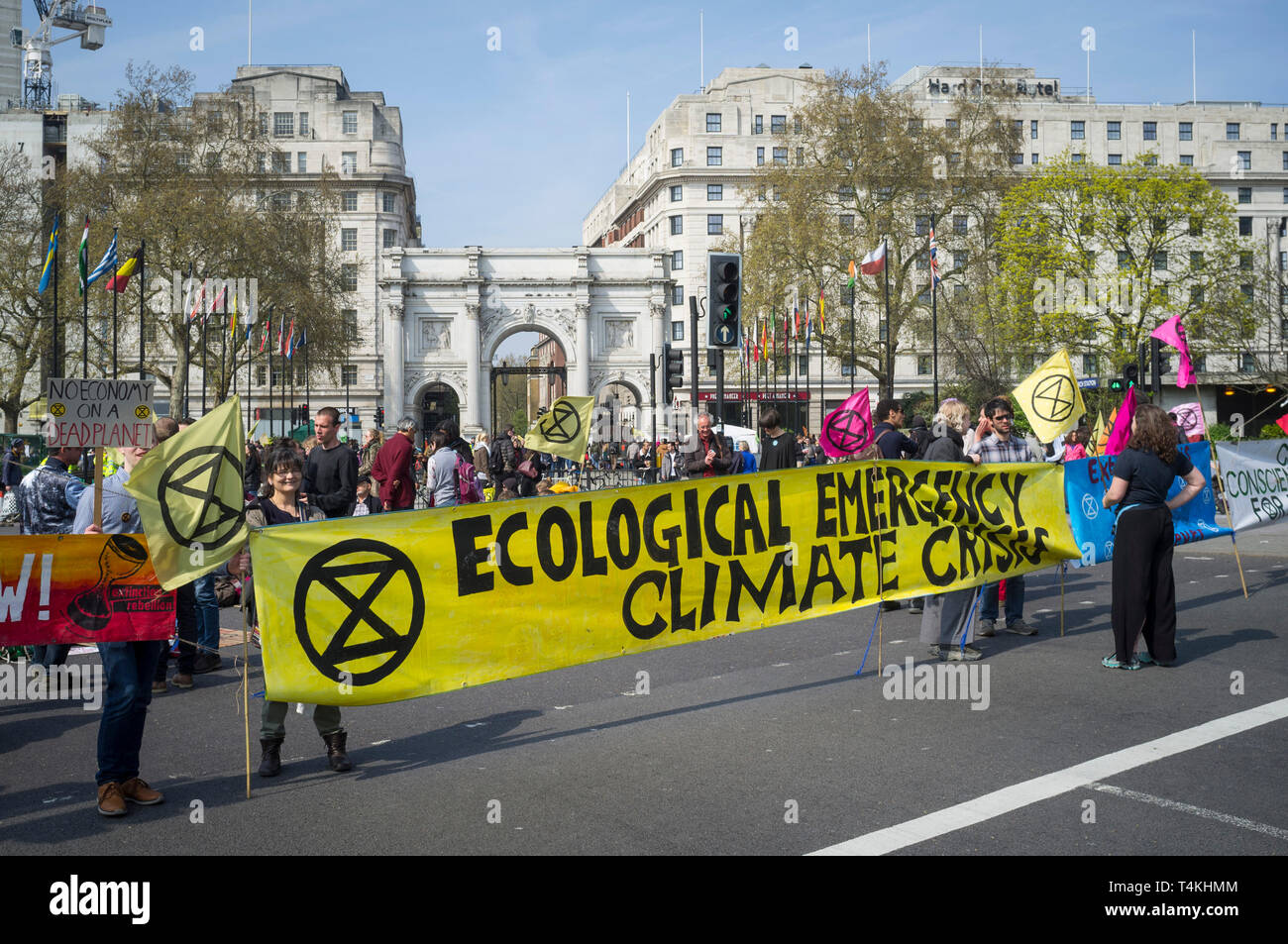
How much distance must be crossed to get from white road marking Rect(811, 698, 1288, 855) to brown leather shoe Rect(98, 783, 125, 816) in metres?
3.34

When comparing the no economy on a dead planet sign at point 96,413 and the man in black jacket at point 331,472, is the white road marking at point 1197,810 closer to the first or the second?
the man in black jacket at point 331,472

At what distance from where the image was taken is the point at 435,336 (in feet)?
253

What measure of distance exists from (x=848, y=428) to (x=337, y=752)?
631 cm

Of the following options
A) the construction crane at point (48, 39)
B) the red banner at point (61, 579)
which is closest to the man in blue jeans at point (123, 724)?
the red banner at point (61, 579)

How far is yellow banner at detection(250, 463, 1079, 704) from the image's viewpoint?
5812mm

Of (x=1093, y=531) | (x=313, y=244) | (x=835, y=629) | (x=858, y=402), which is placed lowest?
(x=835, y=629)

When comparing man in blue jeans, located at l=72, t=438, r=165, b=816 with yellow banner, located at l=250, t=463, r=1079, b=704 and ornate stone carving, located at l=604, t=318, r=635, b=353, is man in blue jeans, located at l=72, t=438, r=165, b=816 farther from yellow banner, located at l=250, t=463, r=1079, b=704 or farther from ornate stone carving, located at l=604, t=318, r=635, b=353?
ornate stone carving, located at l=604, t=318, r=635, b=353

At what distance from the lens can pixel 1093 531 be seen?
10.3 meters

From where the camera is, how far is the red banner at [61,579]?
6406 mm

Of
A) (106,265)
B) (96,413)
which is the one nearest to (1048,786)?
(96,413)
